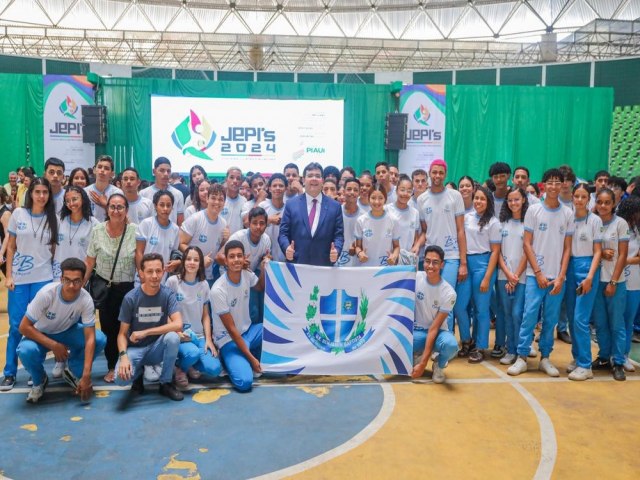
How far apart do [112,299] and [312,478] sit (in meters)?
2.44

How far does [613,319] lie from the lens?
193 inches

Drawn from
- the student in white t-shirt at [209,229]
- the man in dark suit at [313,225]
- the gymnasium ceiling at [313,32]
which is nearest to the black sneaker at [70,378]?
the student in white t-shirt at [209,229]

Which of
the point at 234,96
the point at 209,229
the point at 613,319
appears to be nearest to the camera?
the point at 613,319

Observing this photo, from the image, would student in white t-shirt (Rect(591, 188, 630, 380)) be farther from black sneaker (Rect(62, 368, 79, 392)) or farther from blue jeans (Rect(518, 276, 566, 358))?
black sneaker (Rect(62, 368, 79, 392))

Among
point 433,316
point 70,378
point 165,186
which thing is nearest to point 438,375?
point 433,316

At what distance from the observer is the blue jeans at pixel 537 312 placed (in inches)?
194

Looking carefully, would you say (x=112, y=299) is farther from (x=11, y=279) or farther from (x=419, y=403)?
(x=419, y=403)

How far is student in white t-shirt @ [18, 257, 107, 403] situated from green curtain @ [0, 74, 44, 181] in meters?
10.4

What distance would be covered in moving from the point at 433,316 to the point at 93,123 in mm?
10456

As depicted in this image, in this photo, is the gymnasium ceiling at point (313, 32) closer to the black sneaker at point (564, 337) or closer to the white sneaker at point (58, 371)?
the black sneaker at point (564, 337)

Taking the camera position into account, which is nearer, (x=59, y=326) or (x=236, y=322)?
(x=59, y=326)

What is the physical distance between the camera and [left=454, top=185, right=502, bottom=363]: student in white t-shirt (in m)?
5.32

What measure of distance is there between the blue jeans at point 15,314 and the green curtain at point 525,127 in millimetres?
11230

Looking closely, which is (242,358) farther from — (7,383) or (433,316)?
(7,383)
